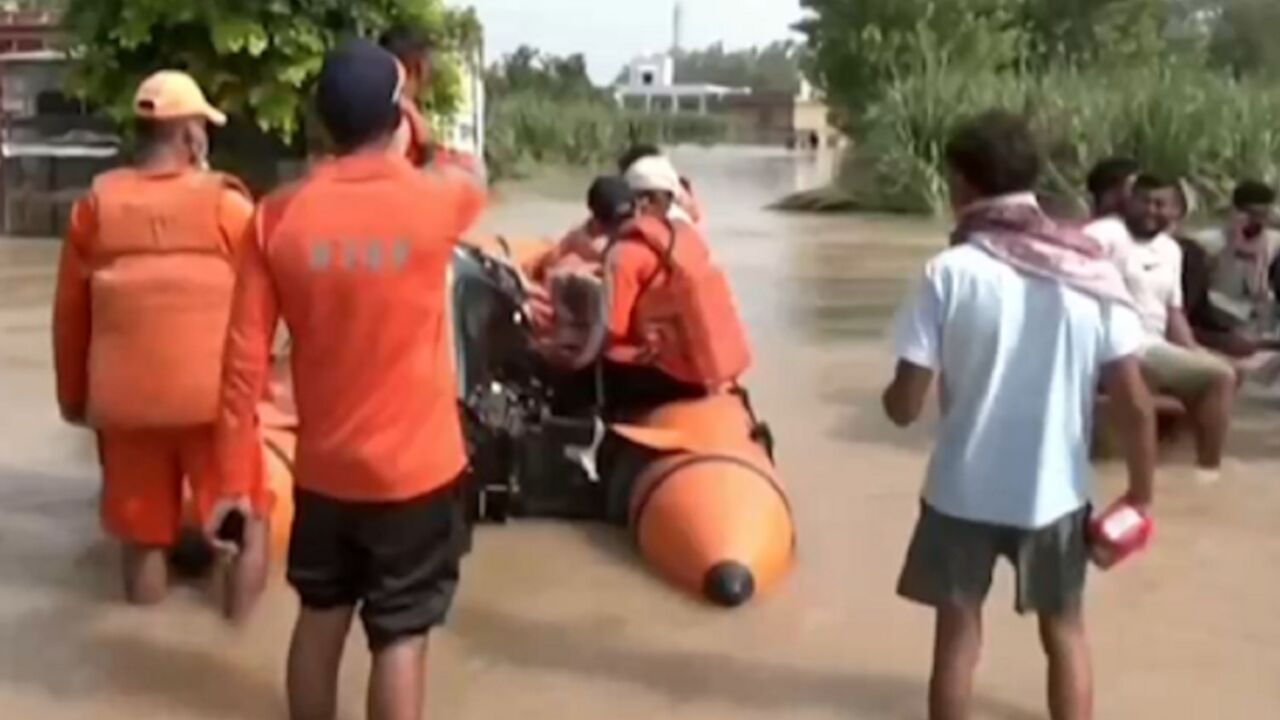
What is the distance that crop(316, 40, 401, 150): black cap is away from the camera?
15.0ft

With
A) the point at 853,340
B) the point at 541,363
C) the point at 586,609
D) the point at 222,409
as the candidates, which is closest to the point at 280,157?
the point at 853,340

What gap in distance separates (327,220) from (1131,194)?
4.83 meters

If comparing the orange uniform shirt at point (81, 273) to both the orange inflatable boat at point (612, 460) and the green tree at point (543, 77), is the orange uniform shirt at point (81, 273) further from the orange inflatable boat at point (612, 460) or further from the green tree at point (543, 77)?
the green tree at point (543, 77)

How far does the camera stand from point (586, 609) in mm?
6602

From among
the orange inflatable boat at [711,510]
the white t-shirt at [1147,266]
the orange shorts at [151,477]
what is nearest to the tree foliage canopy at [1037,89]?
the white t-shirt at [1147,266]

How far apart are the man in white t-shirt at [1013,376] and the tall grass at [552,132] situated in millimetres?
33361

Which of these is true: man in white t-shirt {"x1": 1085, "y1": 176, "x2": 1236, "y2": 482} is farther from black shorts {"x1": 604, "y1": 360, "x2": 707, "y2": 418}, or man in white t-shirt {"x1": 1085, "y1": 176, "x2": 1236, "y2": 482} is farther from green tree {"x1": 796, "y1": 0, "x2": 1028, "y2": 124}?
green tree {"x1": 796, "y1": 0, "x2": 1028, "y2": 124}

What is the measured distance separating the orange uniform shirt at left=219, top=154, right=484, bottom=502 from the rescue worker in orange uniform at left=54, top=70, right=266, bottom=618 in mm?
1509

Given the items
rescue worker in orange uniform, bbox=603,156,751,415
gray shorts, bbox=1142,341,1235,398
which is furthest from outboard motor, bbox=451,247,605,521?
gray shorts, bbox=1142,341,1235,398

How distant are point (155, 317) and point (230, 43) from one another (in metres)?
15.3

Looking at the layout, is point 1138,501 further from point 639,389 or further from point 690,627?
point 639,389

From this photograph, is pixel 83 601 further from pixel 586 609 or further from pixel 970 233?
pixel 970 233

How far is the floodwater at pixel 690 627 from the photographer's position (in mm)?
5680

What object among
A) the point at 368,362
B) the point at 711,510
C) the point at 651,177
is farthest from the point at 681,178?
the point at 368,362
